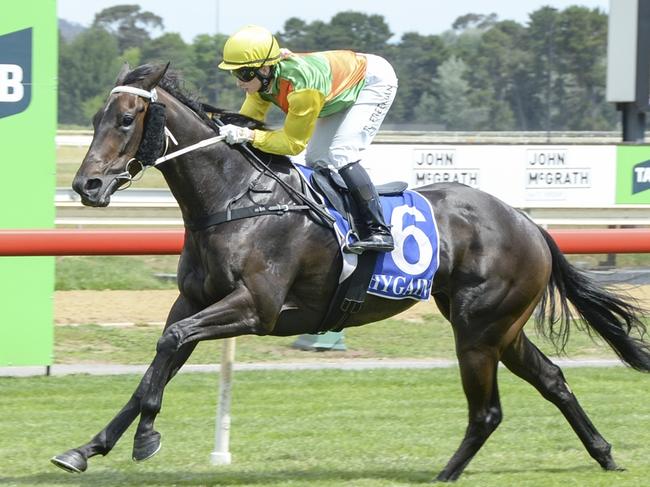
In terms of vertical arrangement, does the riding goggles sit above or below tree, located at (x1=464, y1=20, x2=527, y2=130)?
below

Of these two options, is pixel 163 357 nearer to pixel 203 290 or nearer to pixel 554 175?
pixel 203 290

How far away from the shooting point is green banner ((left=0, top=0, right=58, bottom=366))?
773cm

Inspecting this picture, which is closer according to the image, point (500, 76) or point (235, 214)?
point (235, 214)

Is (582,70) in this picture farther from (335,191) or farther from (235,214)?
Answer: (235,214)

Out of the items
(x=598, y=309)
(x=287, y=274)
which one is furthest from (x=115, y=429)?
(x=598, y=309)

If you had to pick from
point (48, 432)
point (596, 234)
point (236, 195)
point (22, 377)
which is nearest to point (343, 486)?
point (236, 195)

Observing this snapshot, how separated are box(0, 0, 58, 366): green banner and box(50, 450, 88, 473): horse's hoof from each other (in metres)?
2.88

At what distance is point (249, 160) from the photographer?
5.52m

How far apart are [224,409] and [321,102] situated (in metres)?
1.53

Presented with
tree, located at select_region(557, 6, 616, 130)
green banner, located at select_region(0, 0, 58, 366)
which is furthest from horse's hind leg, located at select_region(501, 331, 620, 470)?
tree, located at select_region(557, 6, 616, 130)

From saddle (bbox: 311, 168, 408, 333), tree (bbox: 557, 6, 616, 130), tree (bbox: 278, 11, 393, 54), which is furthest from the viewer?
tree (bbox: 557, 6, 616, 130)

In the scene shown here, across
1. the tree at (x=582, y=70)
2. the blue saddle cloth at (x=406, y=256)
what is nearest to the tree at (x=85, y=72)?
the tree at (x=582, y=70)

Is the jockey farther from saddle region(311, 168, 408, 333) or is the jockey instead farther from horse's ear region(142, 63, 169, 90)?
horse's ear region(142, 63, 169, 90)

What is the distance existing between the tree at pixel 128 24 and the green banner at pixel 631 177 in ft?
102
